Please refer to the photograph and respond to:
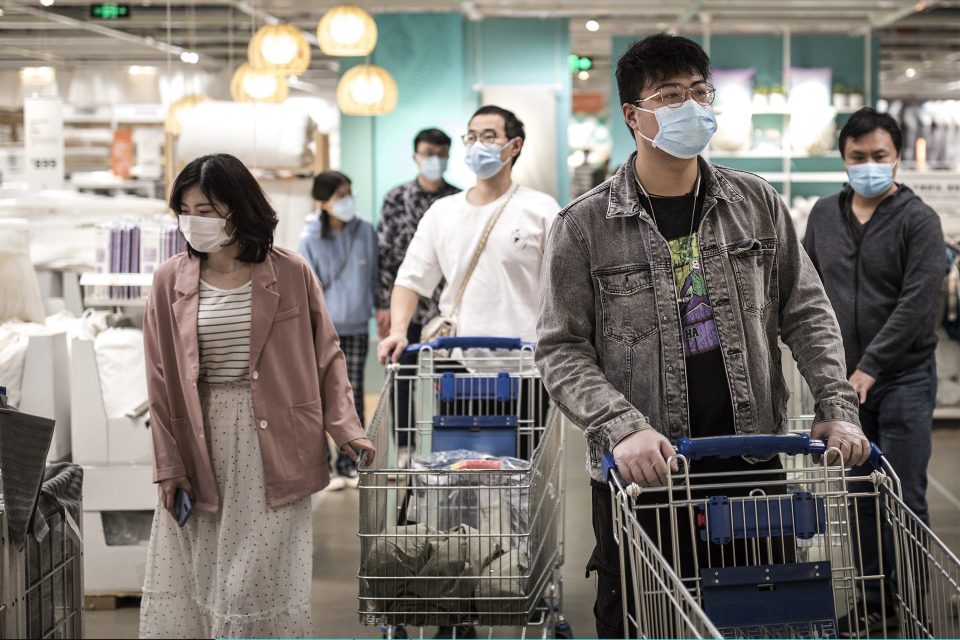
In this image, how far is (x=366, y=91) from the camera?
394 inches

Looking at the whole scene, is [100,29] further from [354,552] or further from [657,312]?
[657,312]

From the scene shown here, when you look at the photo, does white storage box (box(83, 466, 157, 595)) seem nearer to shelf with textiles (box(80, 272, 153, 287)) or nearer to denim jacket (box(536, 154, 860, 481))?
shelf with textiles (box(80, 272, 153, 287))

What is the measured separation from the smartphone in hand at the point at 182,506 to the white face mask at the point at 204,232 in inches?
29.0

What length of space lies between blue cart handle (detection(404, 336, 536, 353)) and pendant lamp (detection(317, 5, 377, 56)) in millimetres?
4916

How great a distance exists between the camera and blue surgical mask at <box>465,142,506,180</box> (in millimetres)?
4832

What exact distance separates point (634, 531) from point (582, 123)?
24456mm

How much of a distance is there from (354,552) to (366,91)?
5102 millimetres

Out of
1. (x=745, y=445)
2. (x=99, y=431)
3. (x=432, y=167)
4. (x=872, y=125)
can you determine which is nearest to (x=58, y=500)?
(x=745, y=445)

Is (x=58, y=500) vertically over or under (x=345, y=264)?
under

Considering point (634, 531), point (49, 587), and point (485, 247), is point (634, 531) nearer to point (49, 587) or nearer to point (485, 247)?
point (49, 587)

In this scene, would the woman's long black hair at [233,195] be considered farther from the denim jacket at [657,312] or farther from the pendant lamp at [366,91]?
the pendant lamp at [366,91]

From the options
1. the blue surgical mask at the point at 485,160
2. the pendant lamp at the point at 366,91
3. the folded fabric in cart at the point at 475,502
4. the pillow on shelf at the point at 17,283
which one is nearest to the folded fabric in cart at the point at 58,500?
the folded fabric in cart at the point at 475,502

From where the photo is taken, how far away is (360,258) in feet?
24.4

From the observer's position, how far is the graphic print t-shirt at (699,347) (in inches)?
104
